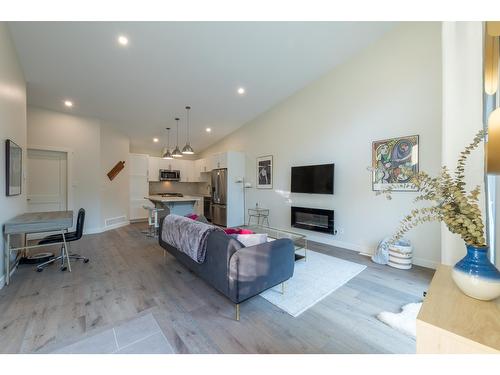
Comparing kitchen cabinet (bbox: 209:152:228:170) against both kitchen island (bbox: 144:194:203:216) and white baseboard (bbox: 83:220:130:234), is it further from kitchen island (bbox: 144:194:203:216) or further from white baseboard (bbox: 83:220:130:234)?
white baseboard (bbox: 83:220:130:234)

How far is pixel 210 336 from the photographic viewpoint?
1693mm

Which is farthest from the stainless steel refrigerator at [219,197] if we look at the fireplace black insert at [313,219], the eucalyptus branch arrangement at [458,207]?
the eucalyptus branch arrangement at [458,207]

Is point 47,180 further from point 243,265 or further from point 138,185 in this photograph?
point 243,265

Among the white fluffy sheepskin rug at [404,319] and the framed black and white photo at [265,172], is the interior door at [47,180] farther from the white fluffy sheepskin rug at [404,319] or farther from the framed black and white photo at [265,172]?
the white fluffy sheepskin rug at [404,319]

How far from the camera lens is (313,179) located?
431 cm

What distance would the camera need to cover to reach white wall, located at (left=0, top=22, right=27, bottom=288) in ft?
8.10

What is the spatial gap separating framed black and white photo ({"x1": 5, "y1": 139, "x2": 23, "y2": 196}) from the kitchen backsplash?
435cm

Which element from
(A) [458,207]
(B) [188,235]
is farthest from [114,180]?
(A) [458,207]

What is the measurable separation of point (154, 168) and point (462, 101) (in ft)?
24.8

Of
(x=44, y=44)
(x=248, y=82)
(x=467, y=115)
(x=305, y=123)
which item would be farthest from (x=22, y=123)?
(x=467, y=115)

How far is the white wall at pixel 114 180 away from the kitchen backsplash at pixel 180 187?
4.41 feet

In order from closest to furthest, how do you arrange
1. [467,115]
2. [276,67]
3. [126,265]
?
[467,115]
[126,265]
[276,67]

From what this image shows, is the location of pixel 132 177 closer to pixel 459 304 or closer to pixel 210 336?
pixel 210 336
